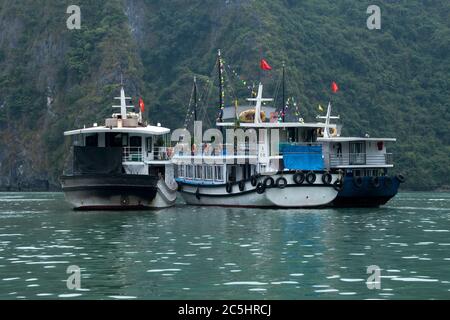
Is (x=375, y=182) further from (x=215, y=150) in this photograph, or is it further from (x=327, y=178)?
(x=215, y=150)

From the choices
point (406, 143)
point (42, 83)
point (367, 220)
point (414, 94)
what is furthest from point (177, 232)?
point (42, 83)

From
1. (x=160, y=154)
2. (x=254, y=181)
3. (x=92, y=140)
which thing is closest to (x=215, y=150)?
(x=160, y=154)

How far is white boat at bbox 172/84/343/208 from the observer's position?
62.0 meters

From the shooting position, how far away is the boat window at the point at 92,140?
6419 centimetres

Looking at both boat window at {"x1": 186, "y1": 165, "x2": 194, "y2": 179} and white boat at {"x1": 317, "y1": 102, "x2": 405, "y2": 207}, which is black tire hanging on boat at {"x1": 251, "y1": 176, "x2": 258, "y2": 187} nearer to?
white boat at {"x1": 317, "y1": 102, "x2": 405, "y2": 207}

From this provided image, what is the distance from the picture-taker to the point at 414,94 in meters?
168

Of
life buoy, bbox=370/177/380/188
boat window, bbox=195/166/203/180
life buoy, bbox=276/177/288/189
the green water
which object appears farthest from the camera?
boat window, bbox=195/166/203/180

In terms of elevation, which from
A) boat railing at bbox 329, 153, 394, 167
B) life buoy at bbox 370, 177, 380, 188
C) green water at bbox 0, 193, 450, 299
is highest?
boat railing at bbox 329, 153, 394, 167

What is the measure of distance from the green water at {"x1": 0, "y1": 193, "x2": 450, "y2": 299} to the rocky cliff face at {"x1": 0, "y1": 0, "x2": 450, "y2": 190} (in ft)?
343

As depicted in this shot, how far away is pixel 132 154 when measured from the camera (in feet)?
210

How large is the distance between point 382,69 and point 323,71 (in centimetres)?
1143

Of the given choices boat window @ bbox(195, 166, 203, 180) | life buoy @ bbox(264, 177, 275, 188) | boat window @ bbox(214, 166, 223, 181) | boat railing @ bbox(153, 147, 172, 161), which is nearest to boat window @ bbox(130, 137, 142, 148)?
boat railing @ bbox(153, 147, 172, 161)

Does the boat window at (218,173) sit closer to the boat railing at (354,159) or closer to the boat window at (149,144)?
the boat window at (149,144)
